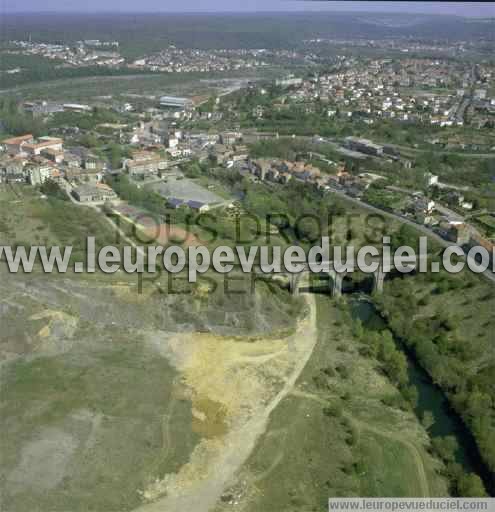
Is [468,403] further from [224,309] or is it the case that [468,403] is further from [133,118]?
[133,118]

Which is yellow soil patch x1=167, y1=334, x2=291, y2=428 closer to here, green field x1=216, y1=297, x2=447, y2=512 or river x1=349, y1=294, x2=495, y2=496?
green field x1=216, y1=297, x2=447, y2=512

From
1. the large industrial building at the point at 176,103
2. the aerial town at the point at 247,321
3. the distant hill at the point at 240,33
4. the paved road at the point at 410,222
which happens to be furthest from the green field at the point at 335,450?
the distant hill at the point at 240,33

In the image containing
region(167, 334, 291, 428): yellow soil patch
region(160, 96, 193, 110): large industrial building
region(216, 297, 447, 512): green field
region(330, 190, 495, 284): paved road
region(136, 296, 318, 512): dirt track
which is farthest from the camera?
region(160, 96, 193, 110): large industrial building

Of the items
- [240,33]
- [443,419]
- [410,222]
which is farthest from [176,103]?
[240,33]

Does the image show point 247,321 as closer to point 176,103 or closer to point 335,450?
point 335,450

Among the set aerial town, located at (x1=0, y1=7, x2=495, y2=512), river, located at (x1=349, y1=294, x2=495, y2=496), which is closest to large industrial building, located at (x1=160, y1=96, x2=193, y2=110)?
aerial town, located at (x1=0, y1=7, x2=495, y2=512)

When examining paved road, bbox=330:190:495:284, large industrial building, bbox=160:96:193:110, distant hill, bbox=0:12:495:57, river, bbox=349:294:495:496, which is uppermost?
distant hill, bbox=0:12:495:57

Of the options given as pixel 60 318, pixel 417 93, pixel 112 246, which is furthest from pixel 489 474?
pixel 417 93

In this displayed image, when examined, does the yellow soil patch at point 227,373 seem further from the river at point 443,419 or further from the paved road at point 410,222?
the paved road at point 410,222

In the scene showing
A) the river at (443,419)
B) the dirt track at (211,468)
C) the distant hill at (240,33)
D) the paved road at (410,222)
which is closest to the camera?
the dirt track at (211,468)

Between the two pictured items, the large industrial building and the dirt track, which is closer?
the dirt track

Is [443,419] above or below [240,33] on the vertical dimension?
below
